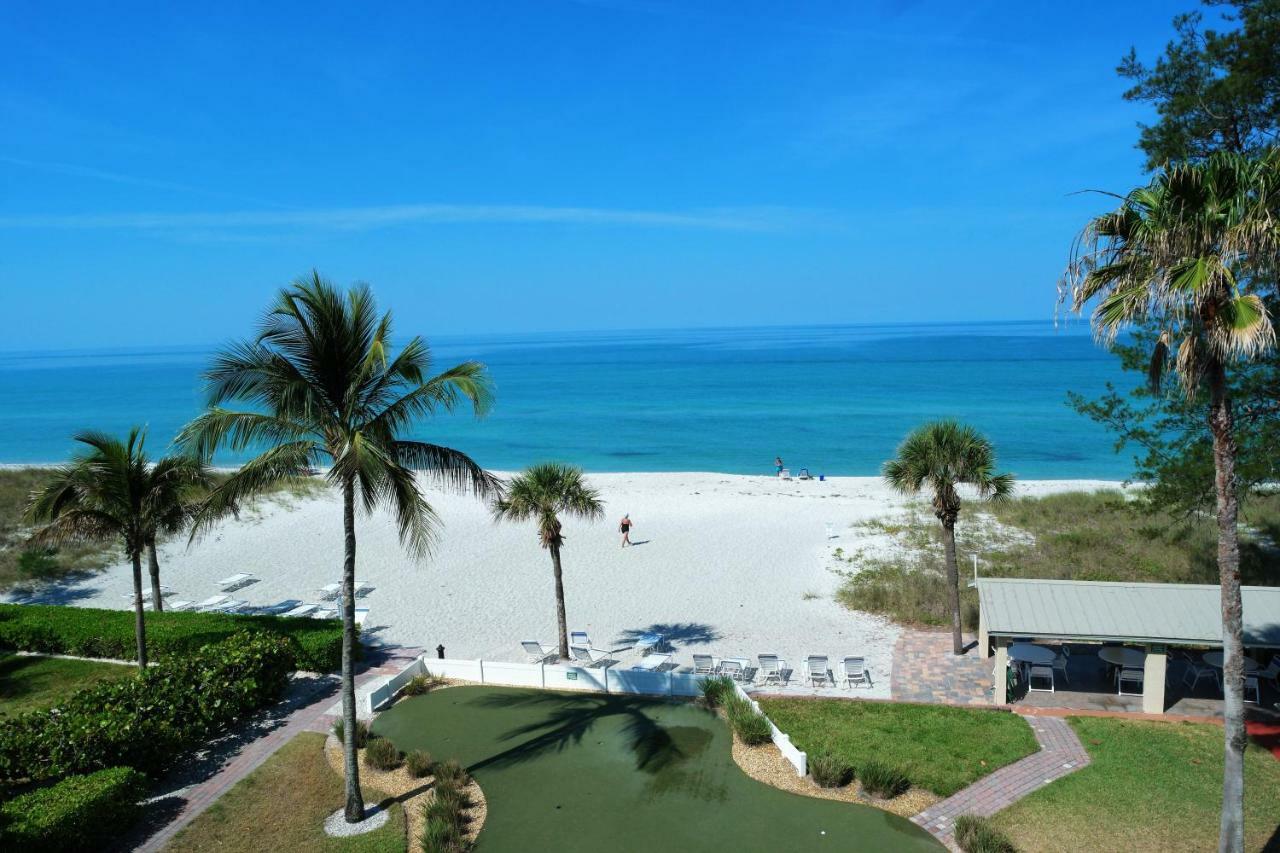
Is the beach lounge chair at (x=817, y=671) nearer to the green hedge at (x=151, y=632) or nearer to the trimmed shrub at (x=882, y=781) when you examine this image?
the trimmed shrub at (x=882, y=781)

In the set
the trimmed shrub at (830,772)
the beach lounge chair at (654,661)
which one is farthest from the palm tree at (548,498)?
the trimmed shrub at (830,772)

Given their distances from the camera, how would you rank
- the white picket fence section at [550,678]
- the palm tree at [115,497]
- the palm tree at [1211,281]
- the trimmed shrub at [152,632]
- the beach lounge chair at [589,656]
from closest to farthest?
the palm tree at [1211,281]
the palm tree at [115,497]
the white picket fence section at [550,678]
the trimmed shrub at [152,632]
the beach lounge chair at [589,656]

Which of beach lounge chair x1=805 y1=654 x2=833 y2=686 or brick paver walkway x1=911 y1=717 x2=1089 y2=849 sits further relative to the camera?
beach lounge chair x1=805 y1=654 x2=833 y2=686

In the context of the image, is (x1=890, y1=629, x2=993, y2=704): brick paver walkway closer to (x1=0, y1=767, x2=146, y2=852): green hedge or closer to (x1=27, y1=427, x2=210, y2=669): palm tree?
(x1=0, y1=767, x2=146, y2=852): green hedge

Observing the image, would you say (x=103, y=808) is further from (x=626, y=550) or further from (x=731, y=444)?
(x=731, y=444)

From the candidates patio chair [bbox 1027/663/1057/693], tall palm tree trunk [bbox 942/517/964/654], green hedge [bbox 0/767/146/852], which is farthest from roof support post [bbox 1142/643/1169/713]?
green hedge [bbox 0/767/146/852]

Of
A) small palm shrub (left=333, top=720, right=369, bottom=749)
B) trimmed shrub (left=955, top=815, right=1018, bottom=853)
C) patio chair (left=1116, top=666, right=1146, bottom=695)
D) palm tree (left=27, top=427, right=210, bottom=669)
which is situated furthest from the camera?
patio chair (left=1116, top=666, right=1146, bottom=695)
